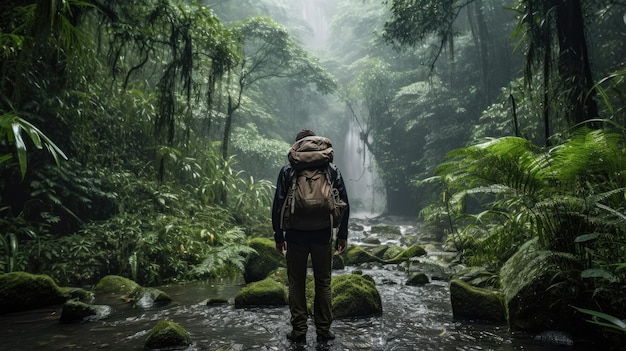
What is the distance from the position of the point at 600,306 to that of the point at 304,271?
8.08 feet

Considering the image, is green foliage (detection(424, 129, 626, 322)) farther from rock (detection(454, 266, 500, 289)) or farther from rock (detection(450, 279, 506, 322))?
rock (detection(454, 266, 500, 289))

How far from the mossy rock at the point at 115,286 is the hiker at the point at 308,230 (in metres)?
3.12

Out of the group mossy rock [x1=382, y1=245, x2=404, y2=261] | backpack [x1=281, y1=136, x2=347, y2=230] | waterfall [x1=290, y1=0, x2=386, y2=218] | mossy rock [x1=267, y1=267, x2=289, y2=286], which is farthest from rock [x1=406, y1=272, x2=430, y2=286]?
waterfall [x1=290, y1=0, x2=386, y2=218]

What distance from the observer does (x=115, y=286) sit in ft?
18.4

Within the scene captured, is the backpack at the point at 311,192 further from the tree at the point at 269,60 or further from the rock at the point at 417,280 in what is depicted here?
the tree at the point at 269,60

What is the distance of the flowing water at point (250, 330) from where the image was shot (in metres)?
3.29

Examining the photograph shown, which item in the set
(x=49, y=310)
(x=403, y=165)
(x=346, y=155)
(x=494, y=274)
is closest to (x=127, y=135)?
(x=49, y=310)

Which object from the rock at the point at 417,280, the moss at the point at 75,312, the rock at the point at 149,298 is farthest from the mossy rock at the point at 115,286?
the rock at the point at 417,280

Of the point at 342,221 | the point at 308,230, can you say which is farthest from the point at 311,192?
the point at 342,221

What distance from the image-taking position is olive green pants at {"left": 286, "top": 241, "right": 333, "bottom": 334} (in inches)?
133

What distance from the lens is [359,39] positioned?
1474 inches

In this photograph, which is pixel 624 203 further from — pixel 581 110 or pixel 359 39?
pixel 359 39

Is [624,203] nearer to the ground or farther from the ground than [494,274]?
farther from the ground

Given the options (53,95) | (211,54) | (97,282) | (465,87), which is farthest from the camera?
(465,87)
